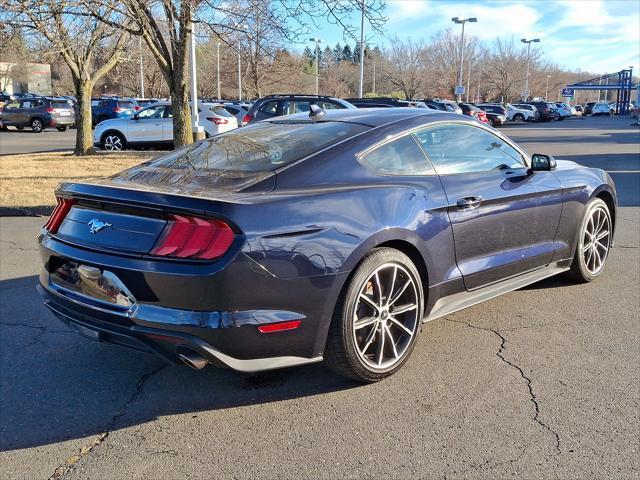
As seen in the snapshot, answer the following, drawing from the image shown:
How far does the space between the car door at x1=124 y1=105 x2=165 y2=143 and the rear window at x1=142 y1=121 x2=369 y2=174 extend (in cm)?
1504

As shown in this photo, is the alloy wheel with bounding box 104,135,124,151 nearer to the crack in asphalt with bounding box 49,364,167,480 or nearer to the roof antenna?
the roof antenna

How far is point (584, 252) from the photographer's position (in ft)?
16.9

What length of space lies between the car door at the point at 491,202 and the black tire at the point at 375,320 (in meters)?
0.52

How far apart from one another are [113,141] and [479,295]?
17.1m

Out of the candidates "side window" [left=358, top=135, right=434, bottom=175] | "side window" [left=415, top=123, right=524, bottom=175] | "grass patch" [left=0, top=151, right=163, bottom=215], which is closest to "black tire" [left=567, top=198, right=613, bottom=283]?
"side window" [left=415, top=123, right=524, bottom=175]

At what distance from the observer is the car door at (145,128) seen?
731 inches

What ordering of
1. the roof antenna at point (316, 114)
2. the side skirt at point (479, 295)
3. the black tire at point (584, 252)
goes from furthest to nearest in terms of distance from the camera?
the black tire at point (584, 252) < the roof antenna at point (316, 114) < the side skirt at point (479, 295)

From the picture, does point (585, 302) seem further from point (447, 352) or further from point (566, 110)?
point (566, 110)

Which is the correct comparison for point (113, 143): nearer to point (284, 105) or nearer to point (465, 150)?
point (284, 105)

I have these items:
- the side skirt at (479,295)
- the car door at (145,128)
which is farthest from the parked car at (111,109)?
the side skirt at (479,295)

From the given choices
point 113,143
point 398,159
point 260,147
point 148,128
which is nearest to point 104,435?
point 260,147

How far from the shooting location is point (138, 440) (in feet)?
9.76

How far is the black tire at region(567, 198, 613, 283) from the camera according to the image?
5.00 meters

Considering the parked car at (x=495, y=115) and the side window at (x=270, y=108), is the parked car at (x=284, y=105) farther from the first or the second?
the parked car at (x=495, y=115)
